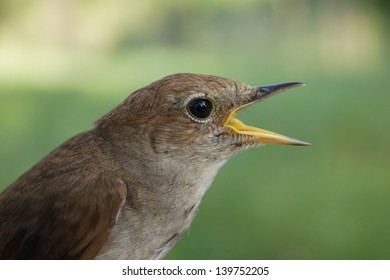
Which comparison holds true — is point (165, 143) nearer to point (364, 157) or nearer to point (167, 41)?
point (364, 157)

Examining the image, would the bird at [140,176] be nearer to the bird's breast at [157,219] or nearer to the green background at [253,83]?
the bird's breast at [157,219]

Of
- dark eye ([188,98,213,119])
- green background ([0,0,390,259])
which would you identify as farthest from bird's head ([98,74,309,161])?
A: green background ([0,0,390,259])

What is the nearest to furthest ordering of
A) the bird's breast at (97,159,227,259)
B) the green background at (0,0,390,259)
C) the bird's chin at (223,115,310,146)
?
the bird's breast at (97,159,227,259)
the bird's chin at (223,115,310,146)
the green background at (0,0,390,259)

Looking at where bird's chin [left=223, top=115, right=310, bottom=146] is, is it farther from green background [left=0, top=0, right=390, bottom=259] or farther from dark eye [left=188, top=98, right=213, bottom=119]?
green background [left=0, top=0, right=390, bottom=259]

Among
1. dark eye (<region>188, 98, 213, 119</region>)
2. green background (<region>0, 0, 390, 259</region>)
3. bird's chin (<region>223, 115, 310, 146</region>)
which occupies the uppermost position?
dark eye (<region>188, 98, 213, 119</region>)
